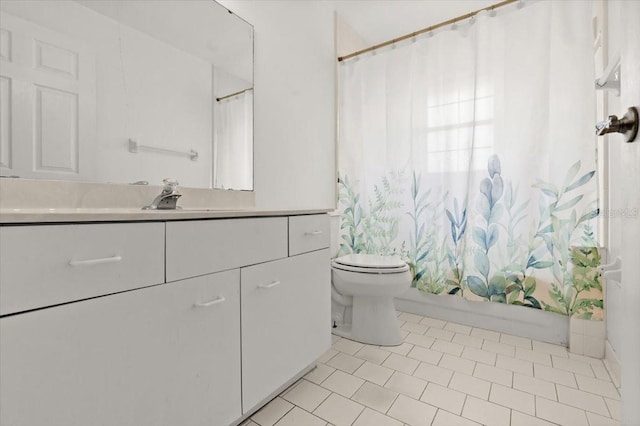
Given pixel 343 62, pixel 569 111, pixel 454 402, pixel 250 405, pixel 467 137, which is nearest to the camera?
pixel 250 405

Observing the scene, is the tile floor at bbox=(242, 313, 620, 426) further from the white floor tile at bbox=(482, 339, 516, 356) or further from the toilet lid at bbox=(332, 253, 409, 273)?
the toilet lid at bbox=(332, 253, 409, 273)

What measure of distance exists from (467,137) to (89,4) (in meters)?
2.00

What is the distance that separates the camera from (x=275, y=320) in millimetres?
1146

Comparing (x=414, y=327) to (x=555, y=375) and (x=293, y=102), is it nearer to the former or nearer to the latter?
(x=555, y=375)

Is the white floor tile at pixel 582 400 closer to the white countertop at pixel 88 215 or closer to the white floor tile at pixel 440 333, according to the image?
the white floor tile at pixel 440 333

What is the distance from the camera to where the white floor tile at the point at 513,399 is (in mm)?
1205

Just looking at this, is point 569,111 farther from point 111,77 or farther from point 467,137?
A: point 111,77

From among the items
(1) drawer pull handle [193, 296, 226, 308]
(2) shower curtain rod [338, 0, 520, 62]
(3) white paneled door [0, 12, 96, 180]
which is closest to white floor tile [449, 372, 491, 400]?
(1) drawer pull handle [193, 296, 226, 308]

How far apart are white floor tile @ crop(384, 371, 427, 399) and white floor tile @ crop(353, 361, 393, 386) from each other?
0.03m

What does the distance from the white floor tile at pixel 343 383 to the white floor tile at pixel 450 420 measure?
0.35 meters

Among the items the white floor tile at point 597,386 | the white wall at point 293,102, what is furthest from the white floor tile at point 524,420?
the white wall at point 293,102

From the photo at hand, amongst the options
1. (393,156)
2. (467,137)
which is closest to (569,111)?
(467,137)

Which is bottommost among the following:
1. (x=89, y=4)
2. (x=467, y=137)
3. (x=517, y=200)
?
(x=517, y=200)

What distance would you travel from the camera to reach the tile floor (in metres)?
1.15
